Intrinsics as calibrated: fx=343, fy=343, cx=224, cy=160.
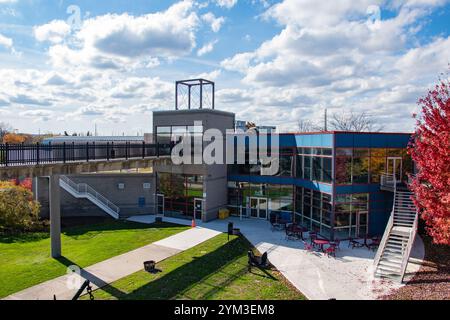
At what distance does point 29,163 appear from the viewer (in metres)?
15.8

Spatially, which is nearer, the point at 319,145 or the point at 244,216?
the point at 319,145

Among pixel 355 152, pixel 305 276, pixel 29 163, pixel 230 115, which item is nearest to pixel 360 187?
pixel 355 152

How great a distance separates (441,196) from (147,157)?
17.0 meters

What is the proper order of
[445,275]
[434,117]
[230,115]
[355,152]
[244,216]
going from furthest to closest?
[230,115], [244,216], [355,152], [445,275], [434,117]

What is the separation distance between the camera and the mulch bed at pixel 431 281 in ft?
42.8

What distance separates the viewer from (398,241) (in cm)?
1755

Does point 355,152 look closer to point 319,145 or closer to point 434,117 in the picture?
point 319,145

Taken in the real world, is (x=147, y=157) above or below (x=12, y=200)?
above

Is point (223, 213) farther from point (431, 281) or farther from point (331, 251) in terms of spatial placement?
point (431, 281)

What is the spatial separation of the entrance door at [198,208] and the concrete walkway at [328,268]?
4761 millimetres

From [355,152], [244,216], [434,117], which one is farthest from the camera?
[244,216]

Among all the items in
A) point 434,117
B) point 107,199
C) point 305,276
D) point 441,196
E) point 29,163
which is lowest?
point 305,276

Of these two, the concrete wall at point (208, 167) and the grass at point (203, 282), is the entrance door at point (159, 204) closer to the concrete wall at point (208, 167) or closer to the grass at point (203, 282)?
the concrete wall at point (208, 167)

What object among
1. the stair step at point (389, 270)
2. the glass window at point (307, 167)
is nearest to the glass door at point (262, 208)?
the glass window at point (307, 167)
